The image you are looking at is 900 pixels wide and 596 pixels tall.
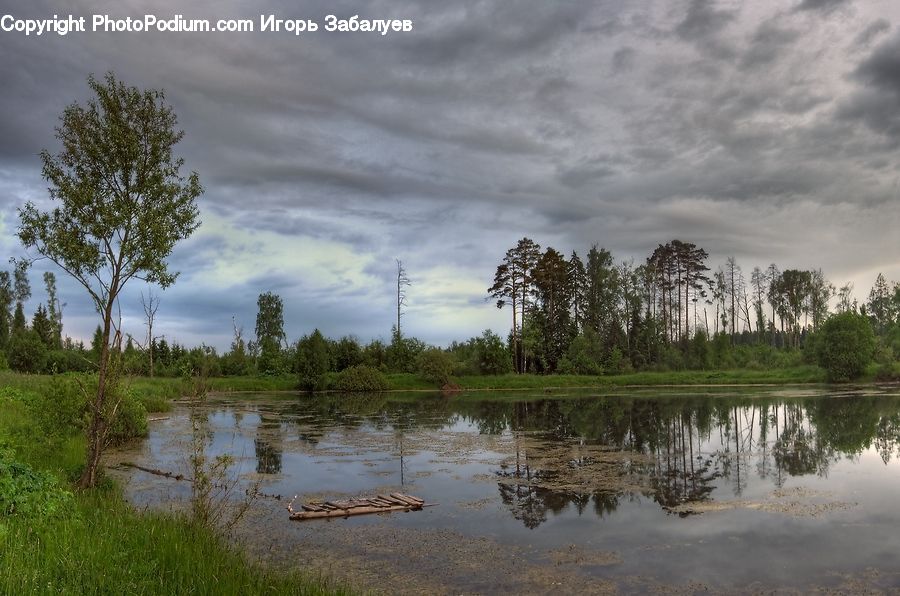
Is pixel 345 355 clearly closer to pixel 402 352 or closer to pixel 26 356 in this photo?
pixel 402 352

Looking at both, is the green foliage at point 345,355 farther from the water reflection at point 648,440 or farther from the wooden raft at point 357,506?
the wooden raft at point 357,506

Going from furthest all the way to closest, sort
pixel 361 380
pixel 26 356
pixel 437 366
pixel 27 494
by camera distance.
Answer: pixel 437 366 → pixel 361 380 → pixel 26 356 → pixel 27 494

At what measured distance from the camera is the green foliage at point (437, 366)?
6253cm

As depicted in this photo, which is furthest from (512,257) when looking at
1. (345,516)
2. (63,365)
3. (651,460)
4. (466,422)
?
(345,516)

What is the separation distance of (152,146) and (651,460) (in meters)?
16.6

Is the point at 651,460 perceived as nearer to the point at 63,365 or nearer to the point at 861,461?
the point at 861,461

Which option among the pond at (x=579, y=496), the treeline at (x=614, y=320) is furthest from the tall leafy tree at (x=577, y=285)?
the pond at (x=579, y=496)

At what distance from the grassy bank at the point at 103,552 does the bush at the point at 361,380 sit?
166ft

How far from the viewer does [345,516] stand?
13.7 metres

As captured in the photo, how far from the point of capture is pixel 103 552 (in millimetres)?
7930

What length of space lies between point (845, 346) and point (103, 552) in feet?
211

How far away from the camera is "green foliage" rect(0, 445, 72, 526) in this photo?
9273 millimetres

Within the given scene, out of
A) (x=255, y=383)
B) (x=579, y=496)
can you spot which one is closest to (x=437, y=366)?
(x=255, y=383)

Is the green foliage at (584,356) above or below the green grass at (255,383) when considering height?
above
